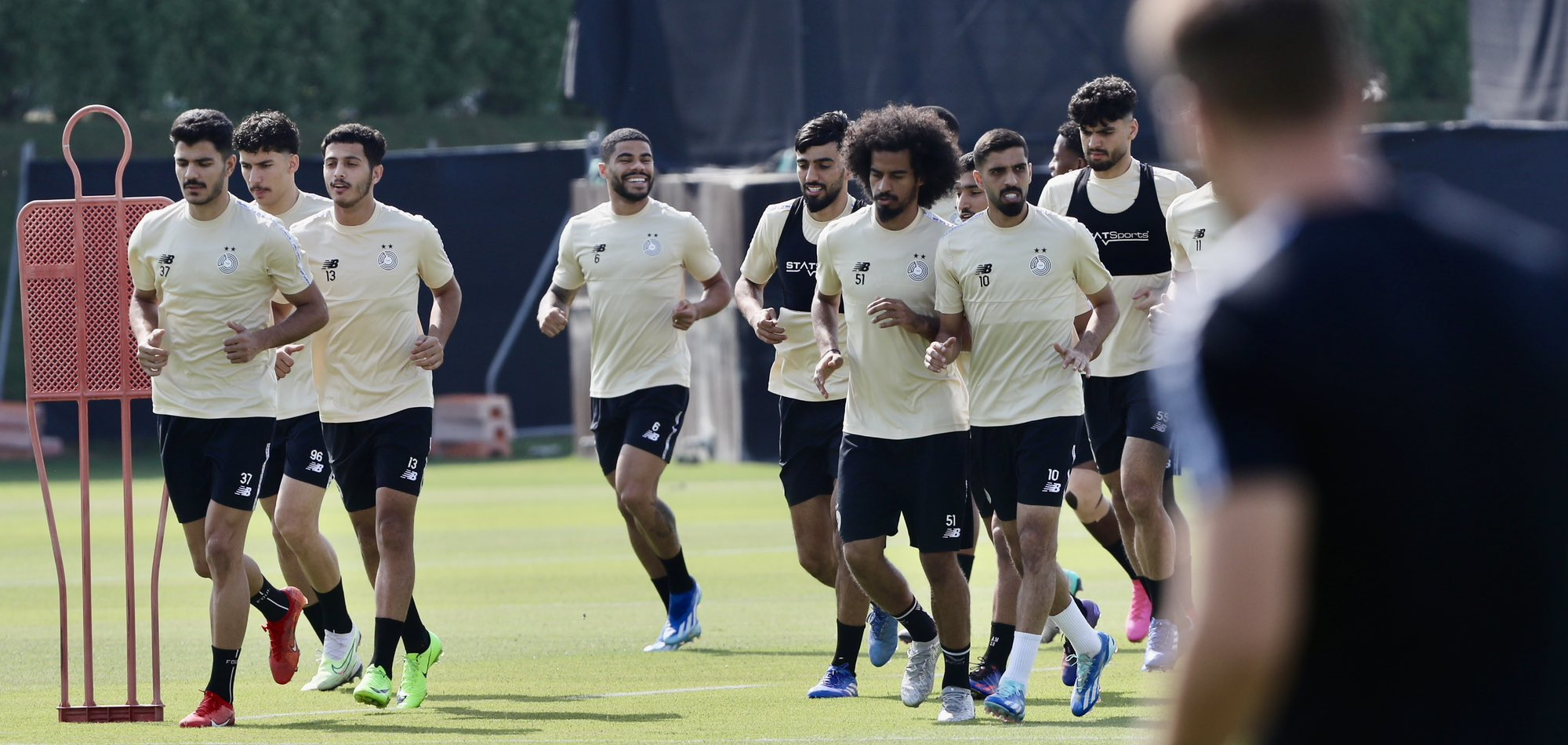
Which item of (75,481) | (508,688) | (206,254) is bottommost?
(75,481)

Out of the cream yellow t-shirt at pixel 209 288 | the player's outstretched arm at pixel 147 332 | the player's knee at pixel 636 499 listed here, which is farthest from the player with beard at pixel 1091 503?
the player's outstretched arm at pixel 147 332

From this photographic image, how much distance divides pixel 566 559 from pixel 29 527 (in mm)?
5605

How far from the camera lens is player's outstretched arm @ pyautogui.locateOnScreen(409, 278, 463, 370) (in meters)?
8.35

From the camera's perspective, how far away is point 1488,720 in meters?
2.21

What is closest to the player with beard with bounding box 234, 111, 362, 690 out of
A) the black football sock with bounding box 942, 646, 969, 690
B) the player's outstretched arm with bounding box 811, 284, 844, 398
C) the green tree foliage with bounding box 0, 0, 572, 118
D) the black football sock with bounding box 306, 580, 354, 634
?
the black football sock with bounding box 306, 580, 354, 634

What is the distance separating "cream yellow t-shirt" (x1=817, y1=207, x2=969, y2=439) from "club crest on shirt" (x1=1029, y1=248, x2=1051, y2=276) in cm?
37

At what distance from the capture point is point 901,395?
752 cm

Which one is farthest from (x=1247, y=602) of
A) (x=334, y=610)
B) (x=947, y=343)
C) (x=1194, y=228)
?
(x=334, y=610)

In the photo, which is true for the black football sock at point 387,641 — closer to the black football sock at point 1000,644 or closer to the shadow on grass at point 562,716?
the shadow on grass at point 562,716

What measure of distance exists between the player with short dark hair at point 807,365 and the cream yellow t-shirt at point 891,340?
1.26m

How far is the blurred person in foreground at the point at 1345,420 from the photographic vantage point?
2092 millimetres

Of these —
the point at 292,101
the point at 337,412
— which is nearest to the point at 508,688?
the point at 337,412

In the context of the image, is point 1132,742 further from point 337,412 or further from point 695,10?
point 695,10

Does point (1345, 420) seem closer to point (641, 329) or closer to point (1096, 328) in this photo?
point (1096, 328)
